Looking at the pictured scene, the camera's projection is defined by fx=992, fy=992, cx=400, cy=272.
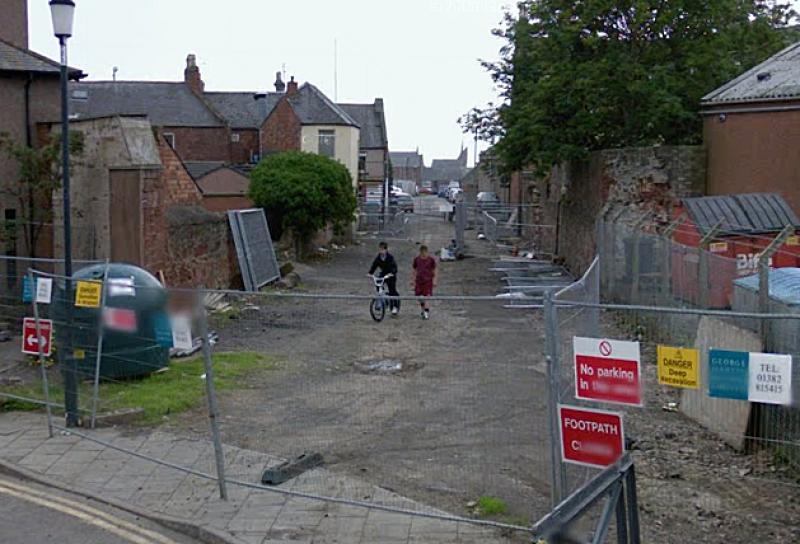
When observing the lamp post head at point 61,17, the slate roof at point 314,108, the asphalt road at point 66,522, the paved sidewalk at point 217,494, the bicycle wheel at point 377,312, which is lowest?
the asphalt road at point 66,522

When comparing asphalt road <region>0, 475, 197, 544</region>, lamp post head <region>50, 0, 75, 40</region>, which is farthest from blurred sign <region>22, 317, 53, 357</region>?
lamp post head <region>50, 0, 75, 40</region>

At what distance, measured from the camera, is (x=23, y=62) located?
22.0m

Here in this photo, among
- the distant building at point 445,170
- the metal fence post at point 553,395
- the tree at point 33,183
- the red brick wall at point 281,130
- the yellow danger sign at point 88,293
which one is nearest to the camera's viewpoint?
the metal fence post at point 553,395

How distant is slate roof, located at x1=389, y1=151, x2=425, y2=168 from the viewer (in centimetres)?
16212

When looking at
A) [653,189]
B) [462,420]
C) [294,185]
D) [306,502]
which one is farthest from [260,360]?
[294,185]

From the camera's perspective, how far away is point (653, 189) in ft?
89.2

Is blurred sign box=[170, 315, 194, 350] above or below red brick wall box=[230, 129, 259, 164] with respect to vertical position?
below

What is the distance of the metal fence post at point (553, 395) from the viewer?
793 cm

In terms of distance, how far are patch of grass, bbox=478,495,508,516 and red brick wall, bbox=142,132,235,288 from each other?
14.5 m

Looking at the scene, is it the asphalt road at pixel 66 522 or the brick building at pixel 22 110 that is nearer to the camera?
the asphalt road at pixel 66 522

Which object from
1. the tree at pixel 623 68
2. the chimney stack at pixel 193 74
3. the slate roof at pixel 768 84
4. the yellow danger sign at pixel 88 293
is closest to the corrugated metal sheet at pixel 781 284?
the yellow danger sign at pixel 88 293

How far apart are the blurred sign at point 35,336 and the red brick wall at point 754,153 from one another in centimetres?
1797

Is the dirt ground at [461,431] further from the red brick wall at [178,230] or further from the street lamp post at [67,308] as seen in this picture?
the red brick wall at [178,230]

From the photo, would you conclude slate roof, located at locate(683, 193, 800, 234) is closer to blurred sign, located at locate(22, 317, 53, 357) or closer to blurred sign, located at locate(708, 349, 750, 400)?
blurred sign, located at locate(22, 317, 53, 357)
